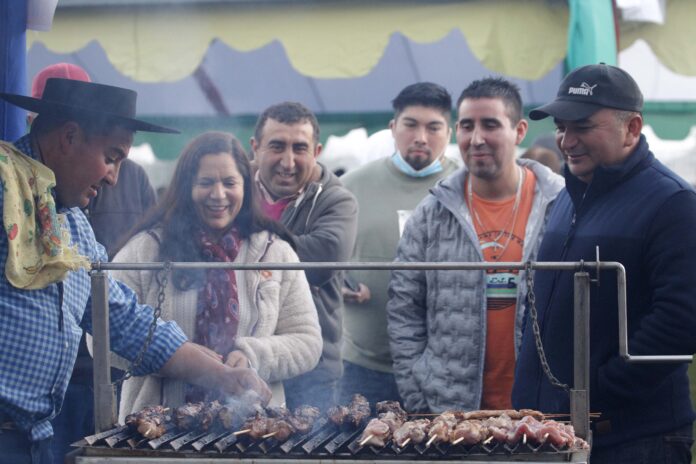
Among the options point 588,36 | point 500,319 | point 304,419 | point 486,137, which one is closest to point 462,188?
point 486,137

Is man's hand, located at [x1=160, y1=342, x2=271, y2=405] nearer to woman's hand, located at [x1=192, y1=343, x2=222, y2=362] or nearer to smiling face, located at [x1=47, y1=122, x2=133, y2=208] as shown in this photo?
woman's hand, located at [x1=192, y1=343, x2=222, y2=362]

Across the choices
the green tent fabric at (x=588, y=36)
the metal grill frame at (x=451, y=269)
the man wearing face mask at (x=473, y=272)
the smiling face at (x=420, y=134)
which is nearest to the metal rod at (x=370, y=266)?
the metal grill frame at (x=451, y=269)

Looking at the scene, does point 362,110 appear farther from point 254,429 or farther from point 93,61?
point 254,429

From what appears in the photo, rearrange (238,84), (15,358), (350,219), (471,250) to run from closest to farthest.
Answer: (15,358), (471,250), (350,219), (238,84)

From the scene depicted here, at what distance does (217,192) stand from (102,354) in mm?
888

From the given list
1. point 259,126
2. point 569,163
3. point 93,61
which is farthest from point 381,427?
point 93,61

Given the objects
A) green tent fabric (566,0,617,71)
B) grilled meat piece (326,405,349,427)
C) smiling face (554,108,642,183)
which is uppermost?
green tent fabric (566,0,617,71)

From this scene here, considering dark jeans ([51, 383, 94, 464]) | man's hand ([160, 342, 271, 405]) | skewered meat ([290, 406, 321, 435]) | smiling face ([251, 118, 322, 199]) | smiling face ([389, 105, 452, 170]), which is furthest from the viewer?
smiling face ([389, 105, 452, 170])

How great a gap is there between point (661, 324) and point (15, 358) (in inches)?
82.6

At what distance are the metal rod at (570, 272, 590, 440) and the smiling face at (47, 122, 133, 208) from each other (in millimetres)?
1554

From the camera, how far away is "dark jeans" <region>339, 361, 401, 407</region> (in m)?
4.74

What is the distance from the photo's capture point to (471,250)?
4043mm

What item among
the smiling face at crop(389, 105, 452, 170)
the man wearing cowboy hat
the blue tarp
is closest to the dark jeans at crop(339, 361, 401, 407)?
the smiling face at crop(389, 105, 452, 170)

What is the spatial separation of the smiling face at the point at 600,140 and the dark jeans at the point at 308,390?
1.50 m
